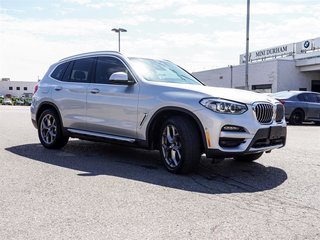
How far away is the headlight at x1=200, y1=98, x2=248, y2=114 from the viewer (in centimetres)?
561

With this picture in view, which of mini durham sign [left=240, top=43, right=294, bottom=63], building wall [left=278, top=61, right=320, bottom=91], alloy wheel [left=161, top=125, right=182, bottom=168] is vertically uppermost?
mini durham sign [left=240, top=43, right=294, bottom=63]

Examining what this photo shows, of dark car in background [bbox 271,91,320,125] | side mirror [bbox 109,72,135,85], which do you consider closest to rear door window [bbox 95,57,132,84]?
side mirror [bbox 109,72,135,85]

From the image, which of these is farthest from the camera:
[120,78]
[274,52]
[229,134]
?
[274,52]

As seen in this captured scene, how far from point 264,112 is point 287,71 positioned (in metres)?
28.4

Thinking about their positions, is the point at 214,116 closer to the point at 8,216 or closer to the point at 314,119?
the point at 8,216

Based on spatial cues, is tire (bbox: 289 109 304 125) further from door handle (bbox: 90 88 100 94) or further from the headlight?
the headlight

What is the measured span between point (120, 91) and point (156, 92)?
2.56 feet

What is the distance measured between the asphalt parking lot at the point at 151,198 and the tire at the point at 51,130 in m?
0.67

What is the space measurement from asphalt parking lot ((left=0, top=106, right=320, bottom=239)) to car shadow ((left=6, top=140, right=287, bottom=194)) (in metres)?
0.01

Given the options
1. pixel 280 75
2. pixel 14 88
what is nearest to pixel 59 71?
pixel 280 75

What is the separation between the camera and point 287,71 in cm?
3281

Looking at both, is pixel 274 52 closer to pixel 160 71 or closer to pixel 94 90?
pixel 160 71

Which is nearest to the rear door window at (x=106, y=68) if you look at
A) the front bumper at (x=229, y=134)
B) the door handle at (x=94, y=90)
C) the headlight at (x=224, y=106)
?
the door handle at (x=94, y=90)

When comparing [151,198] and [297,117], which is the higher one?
[297,117]
